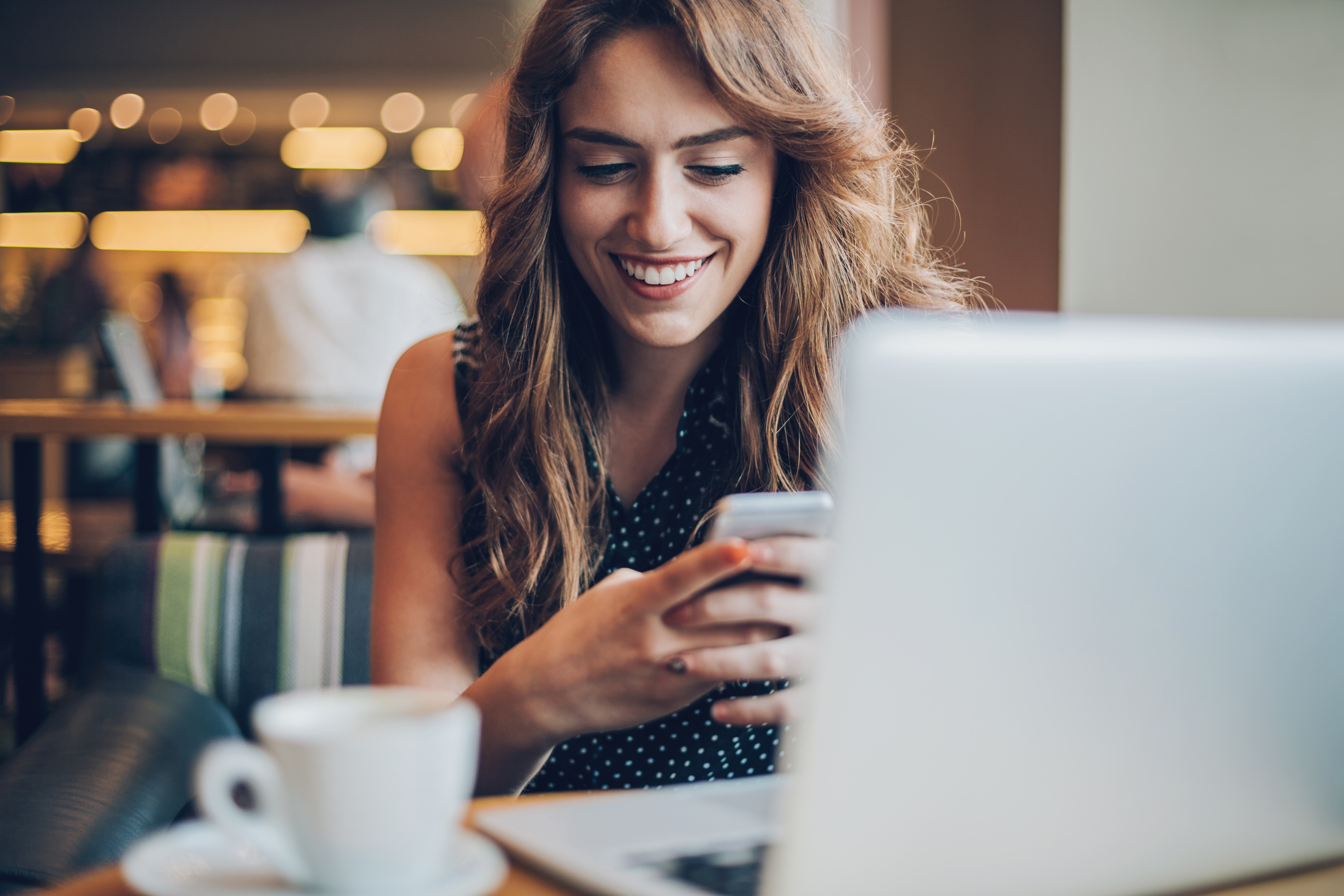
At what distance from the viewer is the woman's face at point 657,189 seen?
3.45 ft

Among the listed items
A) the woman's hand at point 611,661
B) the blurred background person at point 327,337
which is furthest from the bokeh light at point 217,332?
the woman's hand at point 611,661

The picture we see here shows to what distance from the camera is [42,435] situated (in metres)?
2.22

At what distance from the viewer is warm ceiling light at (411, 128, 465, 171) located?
7.01m

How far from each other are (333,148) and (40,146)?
2.00 metres

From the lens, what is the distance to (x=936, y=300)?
128 centimetres

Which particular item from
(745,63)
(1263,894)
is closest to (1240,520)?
(1263,894)

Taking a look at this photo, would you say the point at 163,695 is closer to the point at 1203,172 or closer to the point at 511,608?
the point at 511,608

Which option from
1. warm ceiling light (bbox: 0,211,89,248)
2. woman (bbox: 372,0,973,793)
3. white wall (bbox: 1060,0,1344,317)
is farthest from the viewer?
warm ceiling light (bbox: 0,211,89,248)

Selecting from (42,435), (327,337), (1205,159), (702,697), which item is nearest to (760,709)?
(702,697)

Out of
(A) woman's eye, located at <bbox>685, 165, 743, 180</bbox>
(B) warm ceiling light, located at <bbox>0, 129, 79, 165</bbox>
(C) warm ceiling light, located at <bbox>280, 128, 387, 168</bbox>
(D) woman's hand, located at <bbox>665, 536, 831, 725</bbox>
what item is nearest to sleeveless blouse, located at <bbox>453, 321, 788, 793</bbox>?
(A) woman's eye, located at <bbox>685, 165, 743, 180</bbox>

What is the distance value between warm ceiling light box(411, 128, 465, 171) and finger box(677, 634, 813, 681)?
22.0 feet

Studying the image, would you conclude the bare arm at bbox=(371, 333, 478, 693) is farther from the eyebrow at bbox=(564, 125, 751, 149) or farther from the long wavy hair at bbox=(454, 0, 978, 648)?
the eyebrow at bbox=(564, 125, 751, 149)

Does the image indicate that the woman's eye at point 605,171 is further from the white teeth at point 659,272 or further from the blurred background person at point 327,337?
the blurred background person at point 327,337

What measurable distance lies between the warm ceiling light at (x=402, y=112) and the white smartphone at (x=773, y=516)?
659 cm
